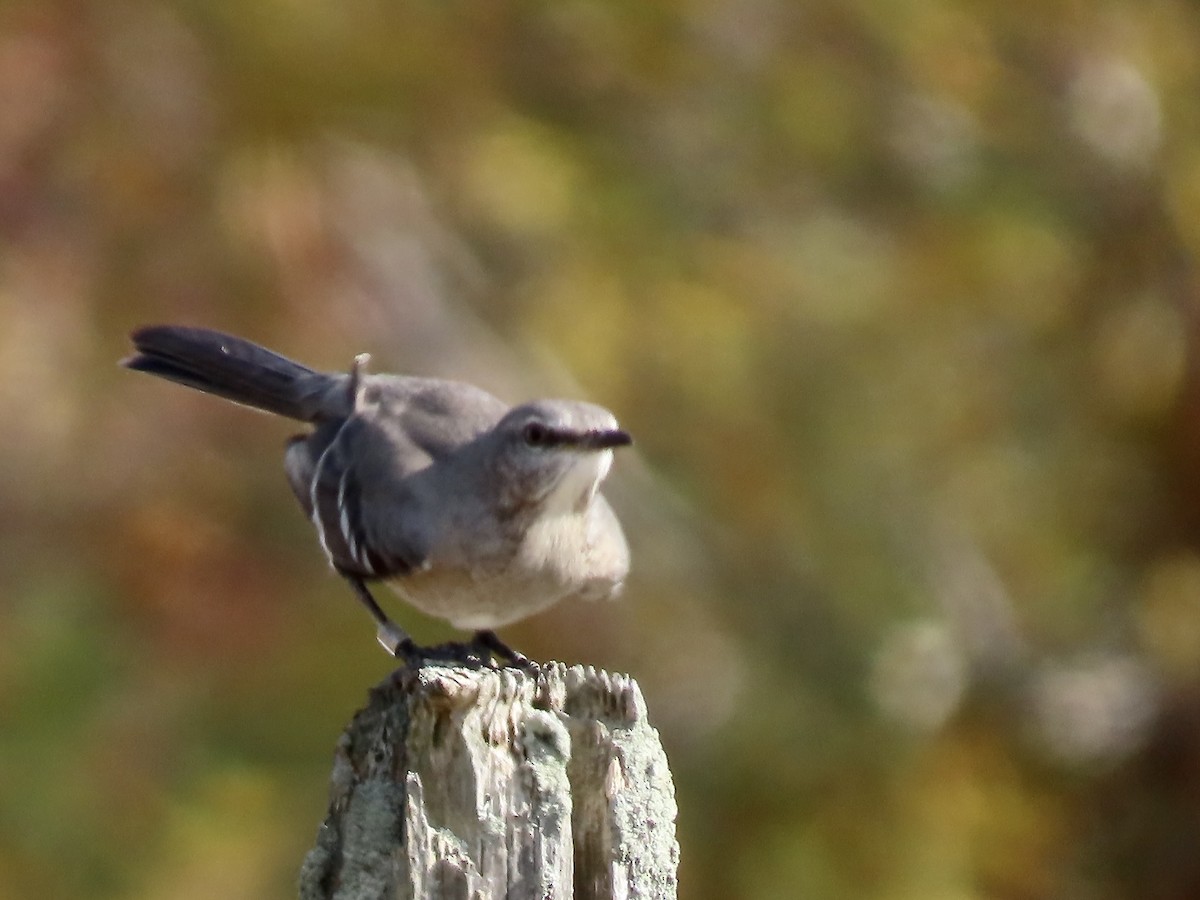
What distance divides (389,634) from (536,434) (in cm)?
61

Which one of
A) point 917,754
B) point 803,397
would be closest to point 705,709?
point 917,754

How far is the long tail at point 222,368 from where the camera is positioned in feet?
15.1

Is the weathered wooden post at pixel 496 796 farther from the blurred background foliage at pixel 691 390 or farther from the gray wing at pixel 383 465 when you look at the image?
the blurred background foliage at pixel 691 390

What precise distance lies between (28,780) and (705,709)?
2599 millimetres

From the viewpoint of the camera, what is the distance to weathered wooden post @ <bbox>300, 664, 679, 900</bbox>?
2324mm

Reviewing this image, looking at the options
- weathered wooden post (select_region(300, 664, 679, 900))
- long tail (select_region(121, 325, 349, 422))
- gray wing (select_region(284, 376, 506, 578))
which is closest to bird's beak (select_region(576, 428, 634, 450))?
gray wing (select_region(284, 376, 506, 578))

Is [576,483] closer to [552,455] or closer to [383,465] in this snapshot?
[552,455]

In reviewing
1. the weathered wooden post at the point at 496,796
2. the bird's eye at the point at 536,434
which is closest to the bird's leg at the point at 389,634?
the bird's eye at the point at 536,434

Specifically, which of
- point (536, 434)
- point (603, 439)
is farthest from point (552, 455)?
point (603, 439)

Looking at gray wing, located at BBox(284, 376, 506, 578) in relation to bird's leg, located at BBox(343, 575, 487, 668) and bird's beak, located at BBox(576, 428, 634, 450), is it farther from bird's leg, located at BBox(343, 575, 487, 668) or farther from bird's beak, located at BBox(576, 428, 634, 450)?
bird's beak, located at BBox(576, 428, 634, 450)

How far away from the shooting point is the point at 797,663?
6.64 meters

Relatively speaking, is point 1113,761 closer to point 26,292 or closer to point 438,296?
point 438,296

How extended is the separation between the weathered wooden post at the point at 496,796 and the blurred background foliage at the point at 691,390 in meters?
3.51

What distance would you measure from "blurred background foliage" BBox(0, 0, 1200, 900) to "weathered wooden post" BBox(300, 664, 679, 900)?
3512 millimetres
